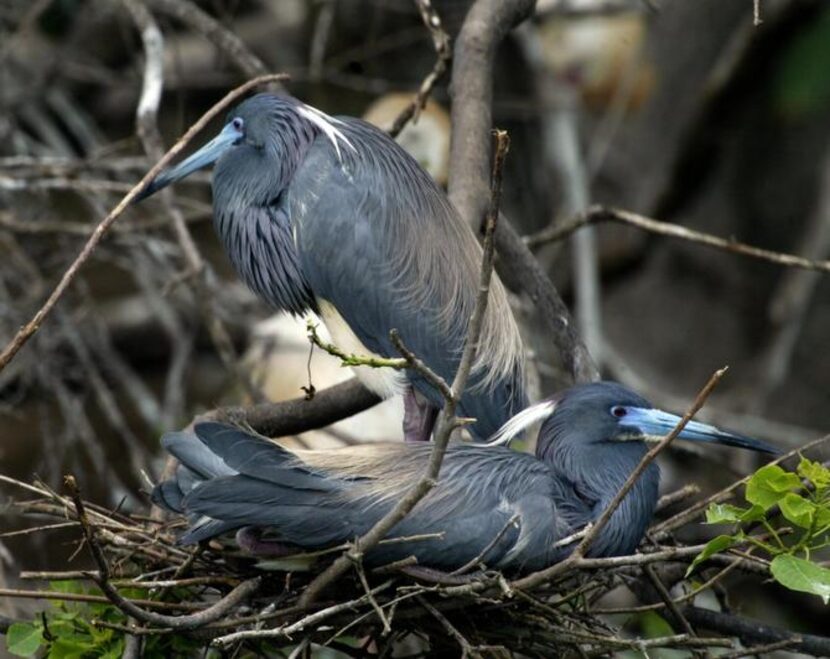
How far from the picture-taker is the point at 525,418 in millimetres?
3520

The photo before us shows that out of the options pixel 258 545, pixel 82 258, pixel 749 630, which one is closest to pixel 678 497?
pixel 749 630

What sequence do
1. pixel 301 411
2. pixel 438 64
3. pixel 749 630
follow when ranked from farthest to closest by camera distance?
pixel 438 64
pixel 301 411
pixel 749 630

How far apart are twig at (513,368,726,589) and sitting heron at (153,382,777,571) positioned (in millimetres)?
230

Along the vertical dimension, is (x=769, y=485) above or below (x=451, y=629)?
above

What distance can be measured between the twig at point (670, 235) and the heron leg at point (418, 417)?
550 millimetres

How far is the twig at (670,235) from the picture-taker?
3860mm

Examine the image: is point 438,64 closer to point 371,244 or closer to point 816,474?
point 371,244

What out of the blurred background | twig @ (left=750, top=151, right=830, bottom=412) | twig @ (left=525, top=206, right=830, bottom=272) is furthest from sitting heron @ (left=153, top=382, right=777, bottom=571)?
twig @ (left=750, top=151, right=830, bottom=412)

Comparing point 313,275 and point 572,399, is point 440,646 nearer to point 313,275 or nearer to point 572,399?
point 572,399

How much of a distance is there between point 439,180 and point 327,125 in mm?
1895

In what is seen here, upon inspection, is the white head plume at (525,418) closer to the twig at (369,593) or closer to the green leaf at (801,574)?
the twig at (369,593)

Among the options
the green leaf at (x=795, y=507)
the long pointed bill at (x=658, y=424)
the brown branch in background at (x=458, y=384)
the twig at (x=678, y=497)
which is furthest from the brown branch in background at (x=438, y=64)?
the green leaf at (x=795, y=507)

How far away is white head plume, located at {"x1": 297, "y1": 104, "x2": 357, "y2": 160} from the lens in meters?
3.87

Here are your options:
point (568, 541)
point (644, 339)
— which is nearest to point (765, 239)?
point (644, 339)
